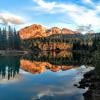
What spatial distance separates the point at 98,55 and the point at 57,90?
1284cm

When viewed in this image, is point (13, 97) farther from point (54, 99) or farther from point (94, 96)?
point (94, 96)

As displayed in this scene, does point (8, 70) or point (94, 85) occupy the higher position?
point (94, 85)

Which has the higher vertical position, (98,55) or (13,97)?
(98,55)

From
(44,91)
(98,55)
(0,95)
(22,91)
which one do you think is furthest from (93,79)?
(0,95)

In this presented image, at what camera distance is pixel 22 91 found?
6888cm

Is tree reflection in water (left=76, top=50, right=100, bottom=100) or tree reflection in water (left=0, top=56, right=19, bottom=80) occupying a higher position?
tree reflection in water (left=76, top=50, right=100, bottom=100)

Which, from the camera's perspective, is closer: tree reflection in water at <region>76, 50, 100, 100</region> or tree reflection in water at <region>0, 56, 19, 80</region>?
tree reflection in water at <region>76, 50, 100, 100</region>

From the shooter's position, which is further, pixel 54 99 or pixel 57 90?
pixel 57 90

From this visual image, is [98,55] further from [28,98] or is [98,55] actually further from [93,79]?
[28,98]

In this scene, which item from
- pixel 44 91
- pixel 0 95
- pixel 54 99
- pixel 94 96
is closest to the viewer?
pixel 94 96

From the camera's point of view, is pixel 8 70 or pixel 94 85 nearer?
pixel 94 85

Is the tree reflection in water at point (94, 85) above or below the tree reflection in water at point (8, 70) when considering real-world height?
above

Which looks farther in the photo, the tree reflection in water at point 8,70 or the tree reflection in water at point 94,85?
the tree reflection in water at point 8,70

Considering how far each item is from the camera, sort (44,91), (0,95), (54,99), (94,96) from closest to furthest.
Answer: (94,96) < (54,99) < (0,95) < (44,91)
